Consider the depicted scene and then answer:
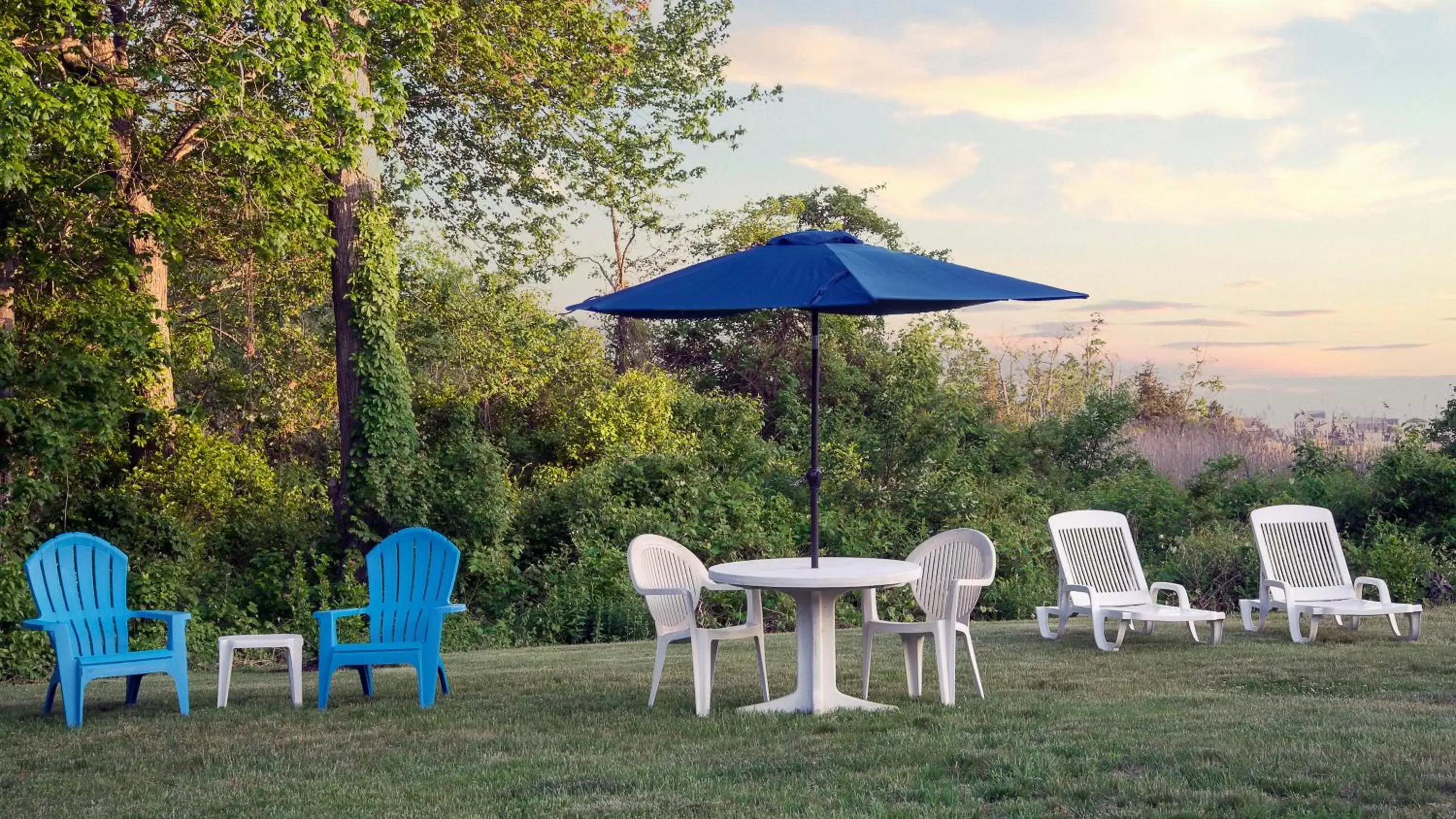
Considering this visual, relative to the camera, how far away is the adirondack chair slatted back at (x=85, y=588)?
21.8 ft

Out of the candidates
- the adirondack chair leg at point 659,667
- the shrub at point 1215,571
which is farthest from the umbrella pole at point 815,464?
the shrub at point 1215,571

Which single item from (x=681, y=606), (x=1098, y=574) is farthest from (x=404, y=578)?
(x=1098, y=574)

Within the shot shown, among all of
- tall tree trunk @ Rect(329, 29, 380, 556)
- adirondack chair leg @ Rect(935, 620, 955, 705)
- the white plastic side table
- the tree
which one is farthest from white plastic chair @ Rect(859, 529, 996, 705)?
the tree

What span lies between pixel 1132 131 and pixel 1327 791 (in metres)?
10.8

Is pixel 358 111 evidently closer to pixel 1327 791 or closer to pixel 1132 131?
pixel 1132 131

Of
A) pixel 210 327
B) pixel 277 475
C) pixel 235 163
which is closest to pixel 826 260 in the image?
pixel 235 163

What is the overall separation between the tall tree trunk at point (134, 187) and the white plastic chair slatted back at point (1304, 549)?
9.00 m

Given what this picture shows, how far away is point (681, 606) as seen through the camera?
6473 millimetres

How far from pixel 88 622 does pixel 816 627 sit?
384 cm

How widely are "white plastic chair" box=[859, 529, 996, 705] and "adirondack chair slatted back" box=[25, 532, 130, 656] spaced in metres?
3.95

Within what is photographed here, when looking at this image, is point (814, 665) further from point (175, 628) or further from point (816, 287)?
point (175, 628)

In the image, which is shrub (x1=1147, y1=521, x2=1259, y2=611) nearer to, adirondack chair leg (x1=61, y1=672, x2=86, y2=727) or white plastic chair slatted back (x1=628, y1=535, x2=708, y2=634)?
white plastic chair slatted back (x1=628, y1=535, x2=708, y2=634)

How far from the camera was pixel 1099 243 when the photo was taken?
45.6ft

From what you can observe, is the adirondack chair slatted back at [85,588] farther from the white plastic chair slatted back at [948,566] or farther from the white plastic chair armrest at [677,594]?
the white plastic chair slatted back at [948,566]
